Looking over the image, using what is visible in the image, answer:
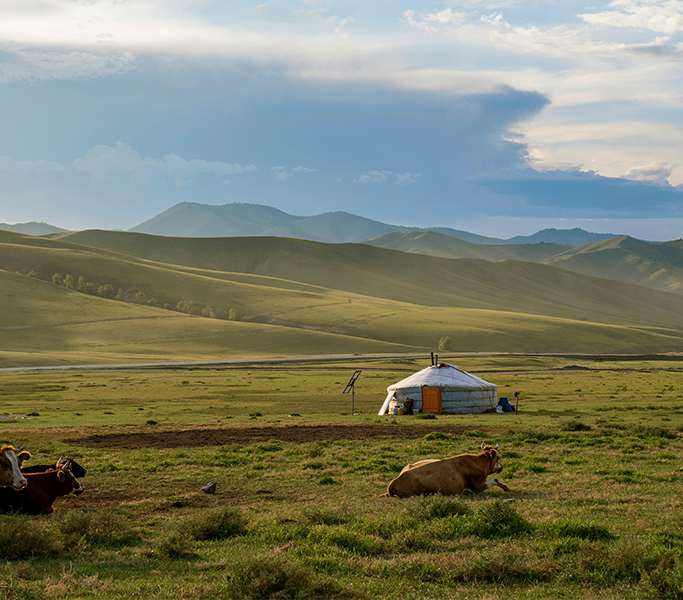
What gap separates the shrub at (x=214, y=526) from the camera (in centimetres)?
962

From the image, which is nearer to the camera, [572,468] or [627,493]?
[627,493]

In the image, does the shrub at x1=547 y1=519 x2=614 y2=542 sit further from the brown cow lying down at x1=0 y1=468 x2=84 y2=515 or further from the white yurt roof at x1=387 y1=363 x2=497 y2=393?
the white yurt roof at x1=387 y1=363 x2=497 y2=393

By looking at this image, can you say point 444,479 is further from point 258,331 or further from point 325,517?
point 258,331

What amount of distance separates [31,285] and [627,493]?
186 m

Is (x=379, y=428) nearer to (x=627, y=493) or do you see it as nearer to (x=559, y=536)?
(x=627, y=493)

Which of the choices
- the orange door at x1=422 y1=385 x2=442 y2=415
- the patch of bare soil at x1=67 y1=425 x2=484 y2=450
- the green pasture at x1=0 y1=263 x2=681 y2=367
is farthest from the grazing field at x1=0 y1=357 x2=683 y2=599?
the green pasture at x1=0 y1=263 x2=681 y2=367

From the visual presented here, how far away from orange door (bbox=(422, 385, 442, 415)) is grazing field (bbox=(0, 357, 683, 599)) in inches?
340

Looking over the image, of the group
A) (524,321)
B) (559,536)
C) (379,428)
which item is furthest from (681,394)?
(524,321)

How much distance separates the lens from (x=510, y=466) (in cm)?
1650

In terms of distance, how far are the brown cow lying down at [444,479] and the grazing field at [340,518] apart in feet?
1.31

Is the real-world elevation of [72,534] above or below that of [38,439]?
above

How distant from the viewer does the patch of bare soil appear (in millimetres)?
22938

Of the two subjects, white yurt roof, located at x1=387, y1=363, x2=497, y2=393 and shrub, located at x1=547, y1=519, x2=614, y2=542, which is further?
white yurt roof, located at x1=387, y1=363, x2=497, y2=393

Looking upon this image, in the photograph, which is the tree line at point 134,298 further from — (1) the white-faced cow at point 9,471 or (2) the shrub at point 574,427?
(1) the white-faced cow at point 9,471
